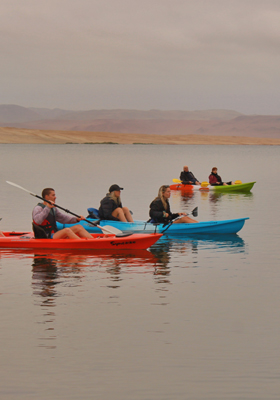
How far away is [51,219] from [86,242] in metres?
0.97

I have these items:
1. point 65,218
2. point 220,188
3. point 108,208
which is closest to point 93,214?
point 108,208

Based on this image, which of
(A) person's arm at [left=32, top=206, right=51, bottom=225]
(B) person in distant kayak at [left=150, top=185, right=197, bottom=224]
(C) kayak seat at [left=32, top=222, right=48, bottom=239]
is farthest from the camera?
(B) person in distant kayak at [left=150, top=185, right=197, bottom=224]

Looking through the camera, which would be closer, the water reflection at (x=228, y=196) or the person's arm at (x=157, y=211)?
the person's arm at (x=157, y=211)

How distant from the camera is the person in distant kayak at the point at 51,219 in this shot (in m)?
13.4

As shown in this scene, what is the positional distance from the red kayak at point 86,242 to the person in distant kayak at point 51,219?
0.19m

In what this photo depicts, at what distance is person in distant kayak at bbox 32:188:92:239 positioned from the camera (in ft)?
43.9

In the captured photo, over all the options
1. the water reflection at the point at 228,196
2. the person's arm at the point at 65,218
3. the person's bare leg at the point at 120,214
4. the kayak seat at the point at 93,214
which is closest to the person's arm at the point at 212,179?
the water reflection at the point at 228,196

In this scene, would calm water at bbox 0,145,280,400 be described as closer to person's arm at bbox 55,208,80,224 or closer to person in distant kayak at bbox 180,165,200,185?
person's arm at bbox 55,208,80,224

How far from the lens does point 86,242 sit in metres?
14.4

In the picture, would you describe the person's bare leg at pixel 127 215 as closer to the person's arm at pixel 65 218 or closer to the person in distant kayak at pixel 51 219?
the person in distant kayak at pixel 51 219

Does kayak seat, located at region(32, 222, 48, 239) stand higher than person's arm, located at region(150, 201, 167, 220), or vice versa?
person's arm, located at region(150, 201, 167, 220)

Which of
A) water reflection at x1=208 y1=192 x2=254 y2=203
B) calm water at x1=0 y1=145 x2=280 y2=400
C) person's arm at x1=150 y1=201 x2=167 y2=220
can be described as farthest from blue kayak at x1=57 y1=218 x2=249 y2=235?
water reflection at x1=208 y1=192 x2=254 y2=203

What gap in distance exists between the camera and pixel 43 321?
30.0ft

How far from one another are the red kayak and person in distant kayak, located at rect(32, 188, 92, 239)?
0.19m
